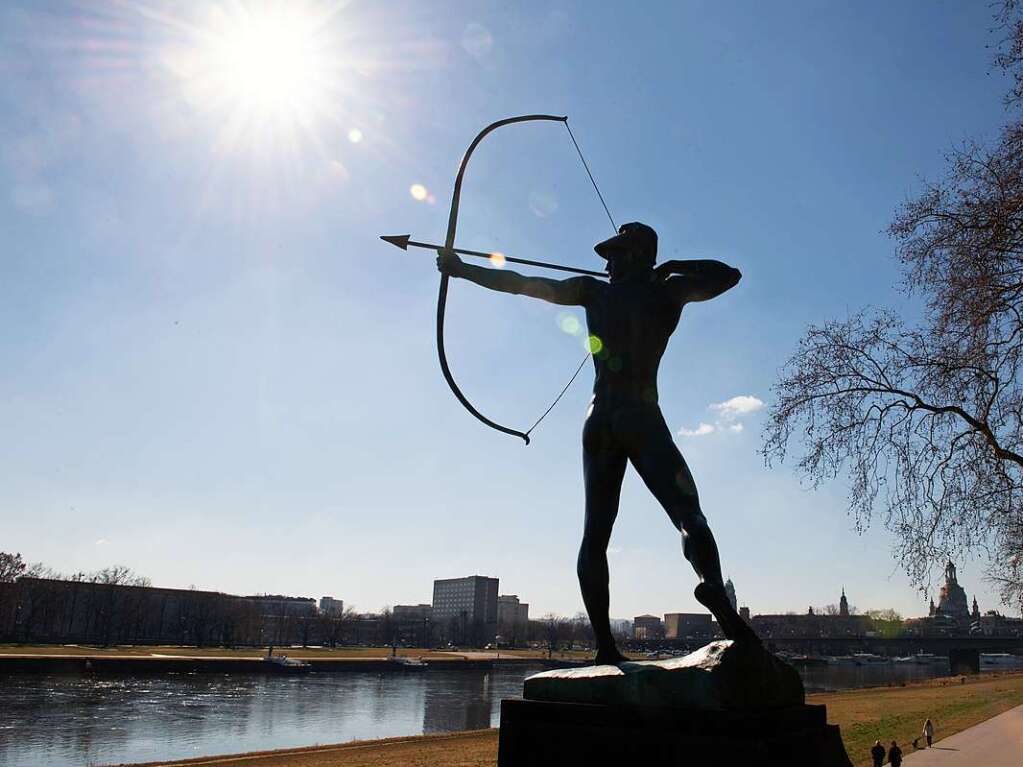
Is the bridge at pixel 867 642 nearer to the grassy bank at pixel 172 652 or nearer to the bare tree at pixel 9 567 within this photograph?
the grassy bank at pixel 172 652

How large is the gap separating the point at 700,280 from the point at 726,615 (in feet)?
8.06

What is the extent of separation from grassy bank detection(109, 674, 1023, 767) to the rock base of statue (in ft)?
65.2

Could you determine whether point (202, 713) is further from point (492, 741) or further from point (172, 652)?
point (172, 652)

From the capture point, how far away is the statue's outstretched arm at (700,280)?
5641mm

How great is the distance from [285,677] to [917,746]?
187ft

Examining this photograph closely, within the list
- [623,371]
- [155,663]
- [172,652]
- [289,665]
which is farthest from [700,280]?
[172,652]

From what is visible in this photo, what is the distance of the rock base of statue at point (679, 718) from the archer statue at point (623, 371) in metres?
0.60

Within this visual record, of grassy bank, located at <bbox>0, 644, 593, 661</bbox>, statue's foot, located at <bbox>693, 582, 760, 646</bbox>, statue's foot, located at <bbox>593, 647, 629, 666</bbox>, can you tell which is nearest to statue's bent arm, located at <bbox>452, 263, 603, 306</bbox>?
statue's foot, located at <bbox>693, 582, 760, 646</bbox>

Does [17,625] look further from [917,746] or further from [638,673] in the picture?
[638,673]

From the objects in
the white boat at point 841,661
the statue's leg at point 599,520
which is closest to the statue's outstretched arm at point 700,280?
the statue's leg at point 599,520

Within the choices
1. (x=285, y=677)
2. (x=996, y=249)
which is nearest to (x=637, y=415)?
(x=996, y=249)

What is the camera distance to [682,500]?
4816mm

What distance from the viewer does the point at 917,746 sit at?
75.7ft

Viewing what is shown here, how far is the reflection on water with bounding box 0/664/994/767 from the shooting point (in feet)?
96.8
